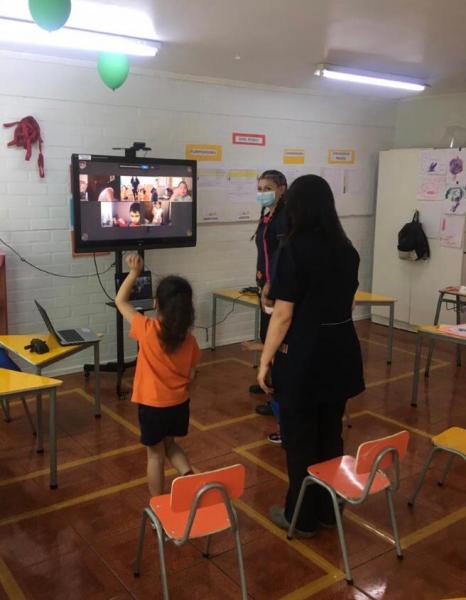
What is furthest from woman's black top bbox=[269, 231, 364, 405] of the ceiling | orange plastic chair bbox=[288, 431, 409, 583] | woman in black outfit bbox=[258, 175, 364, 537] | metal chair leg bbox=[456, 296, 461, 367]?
metal chair leg bbox=[456, 296, 461, 367]

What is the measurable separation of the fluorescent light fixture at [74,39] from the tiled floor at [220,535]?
257 cm

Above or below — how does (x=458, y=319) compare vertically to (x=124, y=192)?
below

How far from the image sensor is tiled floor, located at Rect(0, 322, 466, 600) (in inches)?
93.6

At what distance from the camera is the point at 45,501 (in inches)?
118

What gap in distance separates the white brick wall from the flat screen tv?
0.59 meters

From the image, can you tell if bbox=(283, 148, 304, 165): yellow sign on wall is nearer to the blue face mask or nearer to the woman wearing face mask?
the woman wearing face mask

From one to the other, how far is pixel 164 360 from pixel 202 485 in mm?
669

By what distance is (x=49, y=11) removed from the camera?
2744 millimetres

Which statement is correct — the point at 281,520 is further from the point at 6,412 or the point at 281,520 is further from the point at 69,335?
the point at 6,412

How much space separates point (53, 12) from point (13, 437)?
2534 mm

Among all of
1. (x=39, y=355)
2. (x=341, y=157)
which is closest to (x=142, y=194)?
(x=39, y=355)

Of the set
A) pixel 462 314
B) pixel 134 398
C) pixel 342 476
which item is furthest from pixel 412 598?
pixel 462 314

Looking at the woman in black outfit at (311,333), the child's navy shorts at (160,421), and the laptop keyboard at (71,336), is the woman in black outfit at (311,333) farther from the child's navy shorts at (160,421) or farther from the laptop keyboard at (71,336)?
the laptop keyboard at (71,336)

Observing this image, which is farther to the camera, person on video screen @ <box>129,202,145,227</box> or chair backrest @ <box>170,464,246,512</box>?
person on video screen @ <box>129,202,145,227</box>
